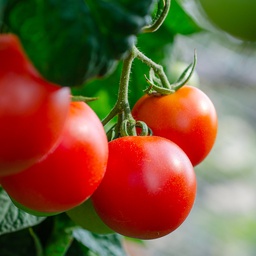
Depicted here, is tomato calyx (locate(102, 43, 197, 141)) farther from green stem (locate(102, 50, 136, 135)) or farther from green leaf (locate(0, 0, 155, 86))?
green leaf (locate(0, 0, 155, 86))

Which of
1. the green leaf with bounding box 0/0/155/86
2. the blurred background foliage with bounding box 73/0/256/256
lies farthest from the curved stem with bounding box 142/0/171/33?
the blurred background foliage with bounding box 73/0/256/256

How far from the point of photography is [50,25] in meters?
0.39

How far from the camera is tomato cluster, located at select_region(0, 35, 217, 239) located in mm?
395

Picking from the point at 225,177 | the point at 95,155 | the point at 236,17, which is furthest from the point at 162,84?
the point at 225,177

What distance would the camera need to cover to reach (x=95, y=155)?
49 cm

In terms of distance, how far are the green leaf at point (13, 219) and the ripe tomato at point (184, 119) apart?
167mm

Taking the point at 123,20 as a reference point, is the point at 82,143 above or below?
below

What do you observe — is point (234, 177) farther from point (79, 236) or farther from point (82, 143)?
point (82, 143)

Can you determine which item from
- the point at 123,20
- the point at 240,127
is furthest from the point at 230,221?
the point at 123,20

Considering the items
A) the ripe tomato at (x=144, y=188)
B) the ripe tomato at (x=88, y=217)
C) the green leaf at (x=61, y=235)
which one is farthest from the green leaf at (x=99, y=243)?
the ripe tomato at (x=144, y=188)

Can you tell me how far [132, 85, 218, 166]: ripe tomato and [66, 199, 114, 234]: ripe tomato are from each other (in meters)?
0.10

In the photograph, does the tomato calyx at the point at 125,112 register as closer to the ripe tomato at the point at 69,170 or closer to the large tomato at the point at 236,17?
the ripe tomato at the point at 69,170

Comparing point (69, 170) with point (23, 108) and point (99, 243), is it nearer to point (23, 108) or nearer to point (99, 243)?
point (23, 108)

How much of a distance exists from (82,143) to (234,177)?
3136 millimetres
